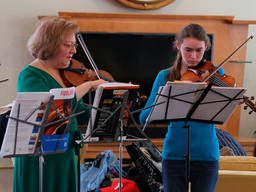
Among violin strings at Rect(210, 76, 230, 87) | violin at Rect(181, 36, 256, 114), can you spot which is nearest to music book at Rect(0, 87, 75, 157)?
violin at Rect(181, 36, 256, 114)

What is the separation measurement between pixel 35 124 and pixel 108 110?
0.32m

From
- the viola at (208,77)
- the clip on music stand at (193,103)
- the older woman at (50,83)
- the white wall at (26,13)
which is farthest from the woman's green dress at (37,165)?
the white wall at (26,13)

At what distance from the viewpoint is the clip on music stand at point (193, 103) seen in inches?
56.1

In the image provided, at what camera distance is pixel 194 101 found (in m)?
1.48

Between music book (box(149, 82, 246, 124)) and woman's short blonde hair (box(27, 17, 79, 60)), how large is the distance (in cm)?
53

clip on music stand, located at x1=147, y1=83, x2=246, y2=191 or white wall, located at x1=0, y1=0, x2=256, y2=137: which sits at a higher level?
white wall, located at x1=0, y1=0, x2=256, y2=137

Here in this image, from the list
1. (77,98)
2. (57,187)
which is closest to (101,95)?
(77,98)

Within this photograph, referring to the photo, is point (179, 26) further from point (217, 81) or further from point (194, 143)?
point (194, 143)

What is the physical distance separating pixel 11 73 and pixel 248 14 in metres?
2.68

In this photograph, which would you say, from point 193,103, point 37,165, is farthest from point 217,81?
point 37,165

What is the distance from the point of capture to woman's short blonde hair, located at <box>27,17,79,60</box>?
5.10ft

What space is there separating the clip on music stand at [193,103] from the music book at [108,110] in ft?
0.42

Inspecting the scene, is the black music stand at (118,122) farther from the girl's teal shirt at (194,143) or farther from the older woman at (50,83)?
the girl's teal shirt at (194,143)

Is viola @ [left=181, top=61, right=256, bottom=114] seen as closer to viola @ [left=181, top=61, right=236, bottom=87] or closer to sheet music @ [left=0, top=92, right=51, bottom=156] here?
viola @ [left=181, top=61, right=236, bottom=87]
